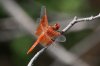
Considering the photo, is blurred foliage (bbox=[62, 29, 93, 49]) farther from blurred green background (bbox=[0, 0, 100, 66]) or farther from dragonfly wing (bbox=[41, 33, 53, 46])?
dragonfly wing (bbox=[41, 33, 53, 46])

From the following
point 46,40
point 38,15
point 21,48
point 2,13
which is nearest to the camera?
point 46,40

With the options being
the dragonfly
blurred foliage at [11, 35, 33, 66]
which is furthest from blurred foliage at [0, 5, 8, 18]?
the dragonfly

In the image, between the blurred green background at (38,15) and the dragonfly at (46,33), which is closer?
the dragonfly at (46,33)

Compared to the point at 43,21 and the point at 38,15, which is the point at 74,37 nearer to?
the point at 38,15

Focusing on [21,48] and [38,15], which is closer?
[21,48]

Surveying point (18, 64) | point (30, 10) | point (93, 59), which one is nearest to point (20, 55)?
point (18, 64)

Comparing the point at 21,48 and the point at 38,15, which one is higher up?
the point at 38,15

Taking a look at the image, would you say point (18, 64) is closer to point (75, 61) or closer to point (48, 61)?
point (48, 61)

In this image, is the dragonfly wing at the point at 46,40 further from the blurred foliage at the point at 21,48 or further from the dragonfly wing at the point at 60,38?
the blurred foliage at the point at 21,48

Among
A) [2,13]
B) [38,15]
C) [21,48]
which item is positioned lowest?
[21,48]

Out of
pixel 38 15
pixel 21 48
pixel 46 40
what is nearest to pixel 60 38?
pixel 46 40

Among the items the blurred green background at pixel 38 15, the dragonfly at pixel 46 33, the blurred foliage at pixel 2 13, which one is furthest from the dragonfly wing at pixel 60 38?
the blurred foliage at pixel 2 13
